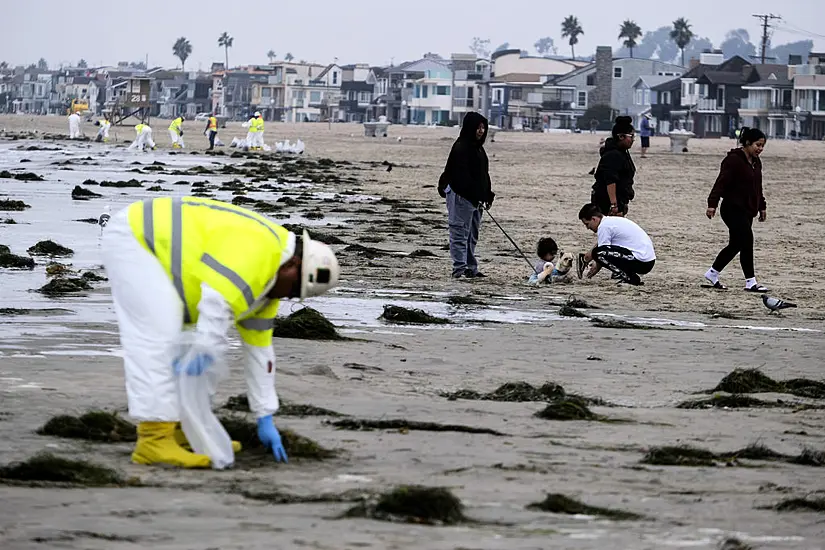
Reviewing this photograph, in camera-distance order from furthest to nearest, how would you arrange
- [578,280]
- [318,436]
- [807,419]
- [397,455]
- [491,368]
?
[578,280] < [491,368] < [807,419] < [318,436] < [397,455]

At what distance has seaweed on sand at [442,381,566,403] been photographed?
7.84 meters

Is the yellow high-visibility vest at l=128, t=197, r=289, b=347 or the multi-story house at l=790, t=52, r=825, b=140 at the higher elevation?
the multi-story house at l=790, t=52, r=825, b=140

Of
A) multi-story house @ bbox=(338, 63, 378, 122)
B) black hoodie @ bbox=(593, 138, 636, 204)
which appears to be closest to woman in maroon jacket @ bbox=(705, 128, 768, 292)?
black hoodie @ bbox=(593, 138, 636, 204)

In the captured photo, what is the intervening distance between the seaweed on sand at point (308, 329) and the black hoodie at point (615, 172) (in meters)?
5.38

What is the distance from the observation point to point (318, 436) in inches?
259

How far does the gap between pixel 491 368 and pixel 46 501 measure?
4276mm

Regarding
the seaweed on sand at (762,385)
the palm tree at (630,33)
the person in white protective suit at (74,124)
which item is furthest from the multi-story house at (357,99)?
the seaweed on sand at (762,385)

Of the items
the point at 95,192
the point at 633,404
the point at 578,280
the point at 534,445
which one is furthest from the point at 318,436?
the point at 95,192

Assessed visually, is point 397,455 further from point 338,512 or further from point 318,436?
point 338,512

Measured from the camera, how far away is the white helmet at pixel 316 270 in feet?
18.6

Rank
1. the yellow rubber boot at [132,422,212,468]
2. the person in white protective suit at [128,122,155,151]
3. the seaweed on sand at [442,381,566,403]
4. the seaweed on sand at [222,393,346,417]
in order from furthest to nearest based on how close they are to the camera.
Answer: the person in white protective suit at [128,122,155,151] → the seaweed on sand at [442,381,566,403] → the seaweed on sand at [222,393,346,417] → the yellow rubber boot at [132,422,212,468]

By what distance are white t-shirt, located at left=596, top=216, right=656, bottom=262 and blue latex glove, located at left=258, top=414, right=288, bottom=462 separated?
8517 millimetres

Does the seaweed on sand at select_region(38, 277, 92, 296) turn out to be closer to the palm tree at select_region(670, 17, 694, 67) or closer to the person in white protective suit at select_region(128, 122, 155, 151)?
the person in white protective suit at select_region(128, 122, 155, 151)

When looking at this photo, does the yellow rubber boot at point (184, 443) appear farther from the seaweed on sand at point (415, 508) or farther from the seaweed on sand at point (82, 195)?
the seaweed on sand at point (82, 195)
